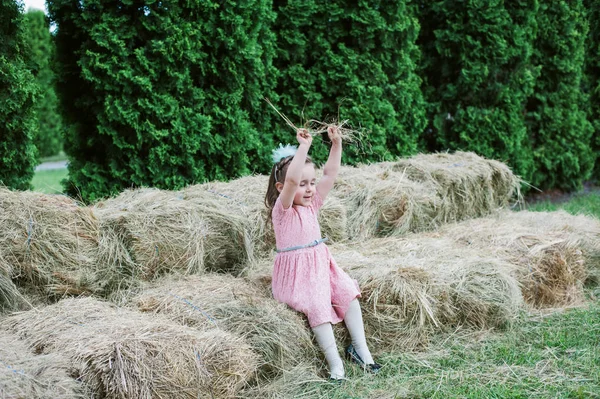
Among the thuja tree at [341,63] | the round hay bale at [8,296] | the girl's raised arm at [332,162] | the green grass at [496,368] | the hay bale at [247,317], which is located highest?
the thuja tree at [341,63]

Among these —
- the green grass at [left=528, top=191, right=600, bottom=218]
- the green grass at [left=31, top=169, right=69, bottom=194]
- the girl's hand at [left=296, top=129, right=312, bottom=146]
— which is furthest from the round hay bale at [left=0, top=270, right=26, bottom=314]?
the green grass at [left=31, top=169, right=69, bottom=194]

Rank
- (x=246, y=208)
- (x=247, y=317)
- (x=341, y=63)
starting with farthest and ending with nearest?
(x=341, y=63) < (x=246, y=208) < (x=247, y=317)

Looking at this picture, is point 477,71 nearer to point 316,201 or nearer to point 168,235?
point 316,201

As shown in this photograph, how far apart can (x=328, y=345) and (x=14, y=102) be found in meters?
3.13

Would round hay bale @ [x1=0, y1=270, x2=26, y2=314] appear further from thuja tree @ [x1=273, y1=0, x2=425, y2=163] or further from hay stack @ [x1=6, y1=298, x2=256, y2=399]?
thuja tree @ [x1=273, y1=0, x2=425, y2=163]

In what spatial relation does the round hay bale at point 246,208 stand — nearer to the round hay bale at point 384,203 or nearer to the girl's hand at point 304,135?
the round hay bale at point 384,203

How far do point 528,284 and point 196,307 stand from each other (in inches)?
106

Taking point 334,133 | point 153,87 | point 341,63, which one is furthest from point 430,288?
point 341,63

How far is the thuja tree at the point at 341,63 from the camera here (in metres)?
7.13

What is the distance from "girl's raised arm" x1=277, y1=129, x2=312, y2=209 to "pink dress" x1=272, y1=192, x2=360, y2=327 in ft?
0.41

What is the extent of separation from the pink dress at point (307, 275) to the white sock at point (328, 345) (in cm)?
4

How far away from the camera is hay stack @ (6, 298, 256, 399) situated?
2.83m

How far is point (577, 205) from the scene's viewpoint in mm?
9289

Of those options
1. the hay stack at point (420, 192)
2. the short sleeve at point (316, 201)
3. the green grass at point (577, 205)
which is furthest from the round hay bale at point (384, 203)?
the green grass at point (577, 205)
